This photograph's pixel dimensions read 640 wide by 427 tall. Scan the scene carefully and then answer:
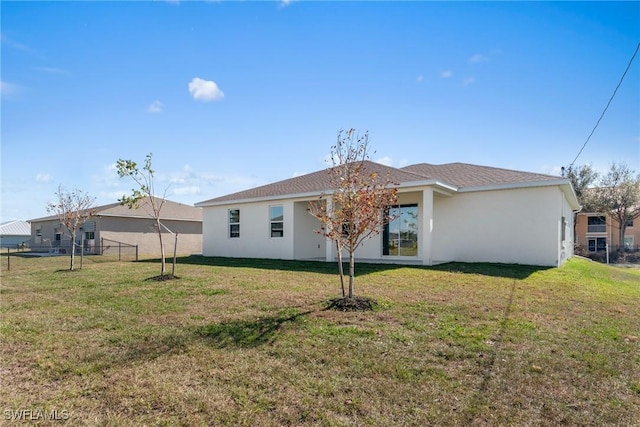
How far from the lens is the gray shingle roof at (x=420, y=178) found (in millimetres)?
14016

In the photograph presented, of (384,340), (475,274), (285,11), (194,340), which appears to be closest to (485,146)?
(475,274)

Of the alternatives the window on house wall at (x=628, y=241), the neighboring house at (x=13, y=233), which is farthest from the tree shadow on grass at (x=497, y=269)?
the neighboring house at (x=13, y=233)

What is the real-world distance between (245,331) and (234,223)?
14.6 m

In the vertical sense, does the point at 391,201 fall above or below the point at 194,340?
above

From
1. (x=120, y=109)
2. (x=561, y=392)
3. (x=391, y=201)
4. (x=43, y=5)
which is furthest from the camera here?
(x=120, y=109)

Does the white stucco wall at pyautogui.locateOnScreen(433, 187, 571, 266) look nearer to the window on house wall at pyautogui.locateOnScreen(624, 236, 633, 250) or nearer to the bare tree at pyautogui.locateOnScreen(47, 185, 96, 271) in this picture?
the bare tree at pyautogui.locateOnScreen(47, 185, 96, 271)

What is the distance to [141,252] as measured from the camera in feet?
89.6

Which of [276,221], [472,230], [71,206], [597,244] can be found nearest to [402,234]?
[472,230]

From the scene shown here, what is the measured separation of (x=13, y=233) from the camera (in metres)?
54.2

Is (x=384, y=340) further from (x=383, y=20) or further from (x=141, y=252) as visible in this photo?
(x=141, y=252)

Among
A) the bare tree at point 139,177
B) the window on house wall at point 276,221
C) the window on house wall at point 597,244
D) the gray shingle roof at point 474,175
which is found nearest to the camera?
the bare tree at point 139,177

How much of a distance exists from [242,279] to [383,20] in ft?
27.6

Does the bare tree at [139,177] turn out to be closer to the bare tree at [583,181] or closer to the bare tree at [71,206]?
the bare tree at [71,206]

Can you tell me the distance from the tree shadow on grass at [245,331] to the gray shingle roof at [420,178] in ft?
28.7
